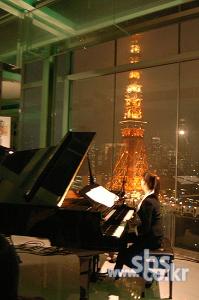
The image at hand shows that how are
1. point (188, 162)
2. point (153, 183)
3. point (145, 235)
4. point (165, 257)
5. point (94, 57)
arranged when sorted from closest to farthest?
point (165, 257)
point (145, 235)
point (153, 183)
point (188, 162)
point (94, 57)

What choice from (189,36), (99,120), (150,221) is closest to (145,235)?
(150,221)

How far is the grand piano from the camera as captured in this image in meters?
2.94

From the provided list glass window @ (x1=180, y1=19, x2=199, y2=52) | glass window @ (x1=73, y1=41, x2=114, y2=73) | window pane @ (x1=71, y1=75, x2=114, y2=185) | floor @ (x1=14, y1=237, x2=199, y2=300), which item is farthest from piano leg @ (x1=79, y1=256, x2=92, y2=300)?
glass window @ (x1=73, y1=41, x2=114, y2=73)

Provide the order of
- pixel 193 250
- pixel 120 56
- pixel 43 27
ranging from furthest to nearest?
pixel 43 27 → pixel 120 56 → pixel 193 250

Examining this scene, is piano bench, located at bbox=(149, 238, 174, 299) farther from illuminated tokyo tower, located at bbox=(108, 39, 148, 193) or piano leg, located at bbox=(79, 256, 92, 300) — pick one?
illuminated tokyo tower, located at bbox=(108, 39, 148, 193)

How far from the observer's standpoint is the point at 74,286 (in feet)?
13.0

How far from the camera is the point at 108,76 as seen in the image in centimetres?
696

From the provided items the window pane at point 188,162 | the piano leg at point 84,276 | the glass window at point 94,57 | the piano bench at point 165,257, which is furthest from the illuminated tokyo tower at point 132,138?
the piano leg at point 84,276

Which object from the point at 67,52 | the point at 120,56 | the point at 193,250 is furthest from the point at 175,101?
the point at 67,52

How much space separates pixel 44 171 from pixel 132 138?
3.50 m

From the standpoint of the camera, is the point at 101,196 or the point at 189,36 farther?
the point at 189,36

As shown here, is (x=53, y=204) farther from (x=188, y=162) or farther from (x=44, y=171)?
(x=188, y=162)

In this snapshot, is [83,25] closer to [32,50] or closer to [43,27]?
[43,27]

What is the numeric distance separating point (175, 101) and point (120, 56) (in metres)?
1.56
